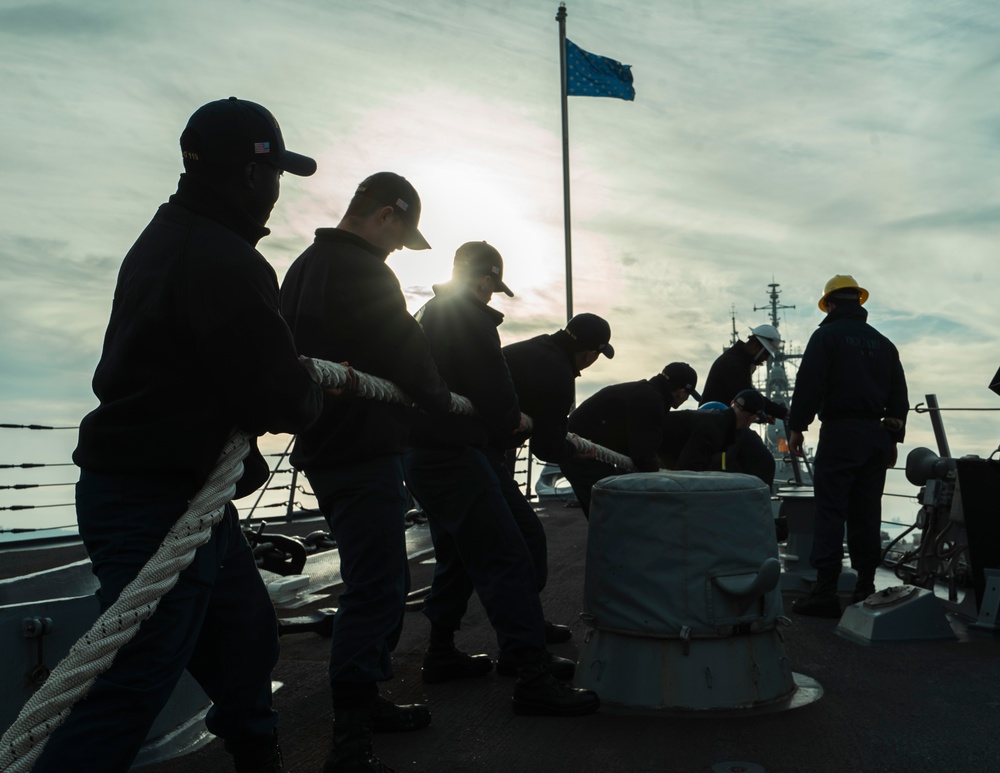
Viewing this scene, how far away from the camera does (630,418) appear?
5707 millimetres

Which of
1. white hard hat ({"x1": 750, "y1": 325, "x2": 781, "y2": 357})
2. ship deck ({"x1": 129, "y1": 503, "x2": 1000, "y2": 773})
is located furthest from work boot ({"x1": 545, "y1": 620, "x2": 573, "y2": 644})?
white hard hat ({"x1": 750, "y1": 325, "x2": 781, "y2": 357})

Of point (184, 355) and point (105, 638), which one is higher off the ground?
point (184, 355)

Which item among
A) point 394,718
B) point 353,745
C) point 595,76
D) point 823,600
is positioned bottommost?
point 823,600

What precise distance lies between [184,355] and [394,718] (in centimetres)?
187

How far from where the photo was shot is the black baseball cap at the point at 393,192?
328 centimetres

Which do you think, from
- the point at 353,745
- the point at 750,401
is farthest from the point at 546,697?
the point at 750,401

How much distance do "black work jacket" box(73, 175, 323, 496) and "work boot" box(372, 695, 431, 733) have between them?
164cm

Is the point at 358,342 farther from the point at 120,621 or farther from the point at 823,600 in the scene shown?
the point at 823,600

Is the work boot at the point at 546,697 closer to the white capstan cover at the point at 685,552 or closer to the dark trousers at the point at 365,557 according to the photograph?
the white capstan cover at the point at 685,552

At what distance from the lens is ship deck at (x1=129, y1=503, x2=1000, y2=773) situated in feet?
10.1

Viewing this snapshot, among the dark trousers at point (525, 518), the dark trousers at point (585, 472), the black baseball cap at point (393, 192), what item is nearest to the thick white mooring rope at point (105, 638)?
the black baseball cap at point (393, 192)

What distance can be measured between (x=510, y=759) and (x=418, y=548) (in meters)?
5.98

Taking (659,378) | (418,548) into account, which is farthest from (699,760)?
(418,548)

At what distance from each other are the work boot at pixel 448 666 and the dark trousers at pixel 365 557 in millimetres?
1111
